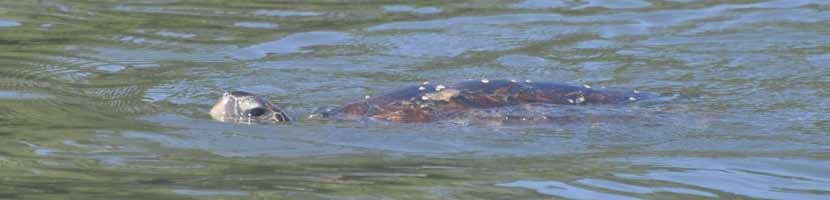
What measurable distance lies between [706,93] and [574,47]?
1.87m

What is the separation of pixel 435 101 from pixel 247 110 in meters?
0.90

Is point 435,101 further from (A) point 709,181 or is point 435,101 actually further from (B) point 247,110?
(A) point 709,181

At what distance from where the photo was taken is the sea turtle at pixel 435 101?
24.1 ft

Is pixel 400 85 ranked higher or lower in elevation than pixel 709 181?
lower

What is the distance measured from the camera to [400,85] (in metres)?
9.13

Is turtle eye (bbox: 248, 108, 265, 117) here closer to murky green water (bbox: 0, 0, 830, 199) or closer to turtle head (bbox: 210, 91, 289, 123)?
turtle head (bbox: 210, 91, 289, 123)

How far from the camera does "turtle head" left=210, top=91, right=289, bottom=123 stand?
24.0 feet

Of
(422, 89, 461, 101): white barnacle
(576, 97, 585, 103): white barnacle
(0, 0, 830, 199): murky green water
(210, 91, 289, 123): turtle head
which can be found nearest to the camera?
(0, 0, 830, 199): murky green water

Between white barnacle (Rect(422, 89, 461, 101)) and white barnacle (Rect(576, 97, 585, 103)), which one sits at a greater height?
white barnacle (Rect(422, 89, 461, 101))

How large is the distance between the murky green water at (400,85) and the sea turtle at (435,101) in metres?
0.17

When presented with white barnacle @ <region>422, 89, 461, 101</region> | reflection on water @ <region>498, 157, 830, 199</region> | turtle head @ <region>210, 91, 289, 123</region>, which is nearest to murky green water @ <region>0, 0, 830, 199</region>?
reflection on water @ <region>498, 157, 830, 199</region>

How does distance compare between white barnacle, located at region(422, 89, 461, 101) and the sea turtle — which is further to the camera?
white barnacle, located at region(422, 89, 461, 101)

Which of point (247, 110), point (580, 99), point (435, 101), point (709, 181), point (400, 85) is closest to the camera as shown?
point (709, 181)

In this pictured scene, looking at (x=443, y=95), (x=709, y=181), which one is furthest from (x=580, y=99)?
(x=709, y=181)
